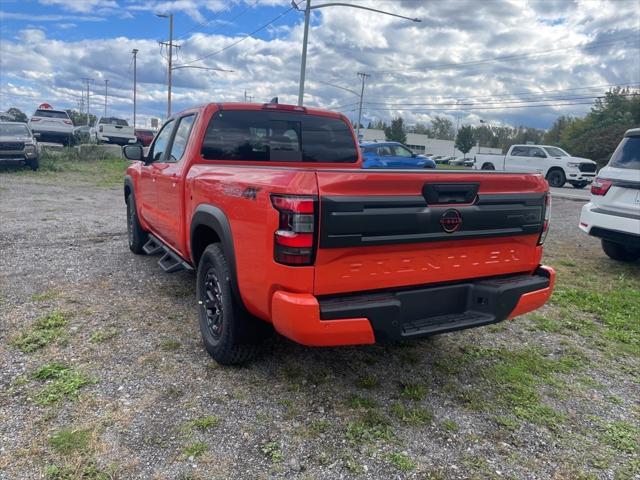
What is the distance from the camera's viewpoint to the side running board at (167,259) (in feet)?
14.9

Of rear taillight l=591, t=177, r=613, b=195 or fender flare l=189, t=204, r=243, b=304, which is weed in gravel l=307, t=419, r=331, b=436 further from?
rear taillight l=591, t=177, r=613, b=195

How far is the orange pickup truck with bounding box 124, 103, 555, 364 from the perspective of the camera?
264 cm

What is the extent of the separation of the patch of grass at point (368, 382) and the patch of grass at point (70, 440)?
5.53 feet

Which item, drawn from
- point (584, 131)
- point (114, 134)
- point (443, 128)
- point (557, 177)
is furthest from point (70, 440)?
point (443, 128)

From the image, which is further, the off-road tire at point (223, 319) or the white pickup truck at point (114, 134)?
the white pickup truck at point (114, 134)

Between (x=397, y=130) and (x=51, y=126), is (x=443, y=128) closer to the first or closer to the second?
(x=397, y=130)

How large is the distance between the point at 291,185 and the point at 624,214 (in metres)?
5.33

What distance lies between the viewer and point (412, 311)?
295 centimetres

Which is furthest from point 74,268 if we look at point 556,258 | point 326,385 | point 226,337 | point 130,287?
point 556,258

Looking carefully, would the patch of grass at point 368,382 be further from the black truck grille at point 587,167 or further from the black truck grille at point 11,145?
the black truck grille at point 587,167

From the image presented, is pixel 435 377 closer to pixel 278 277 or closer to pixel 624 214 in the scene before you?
pixel 278 277

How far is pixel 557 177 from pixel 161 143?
65.4ft

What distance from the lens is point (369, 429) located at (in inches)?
114

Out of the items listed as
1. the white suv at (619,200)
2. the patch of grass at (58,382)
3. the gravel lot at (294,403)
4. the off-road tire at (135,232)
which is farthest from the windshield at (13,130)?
the white suv at (619,200)
